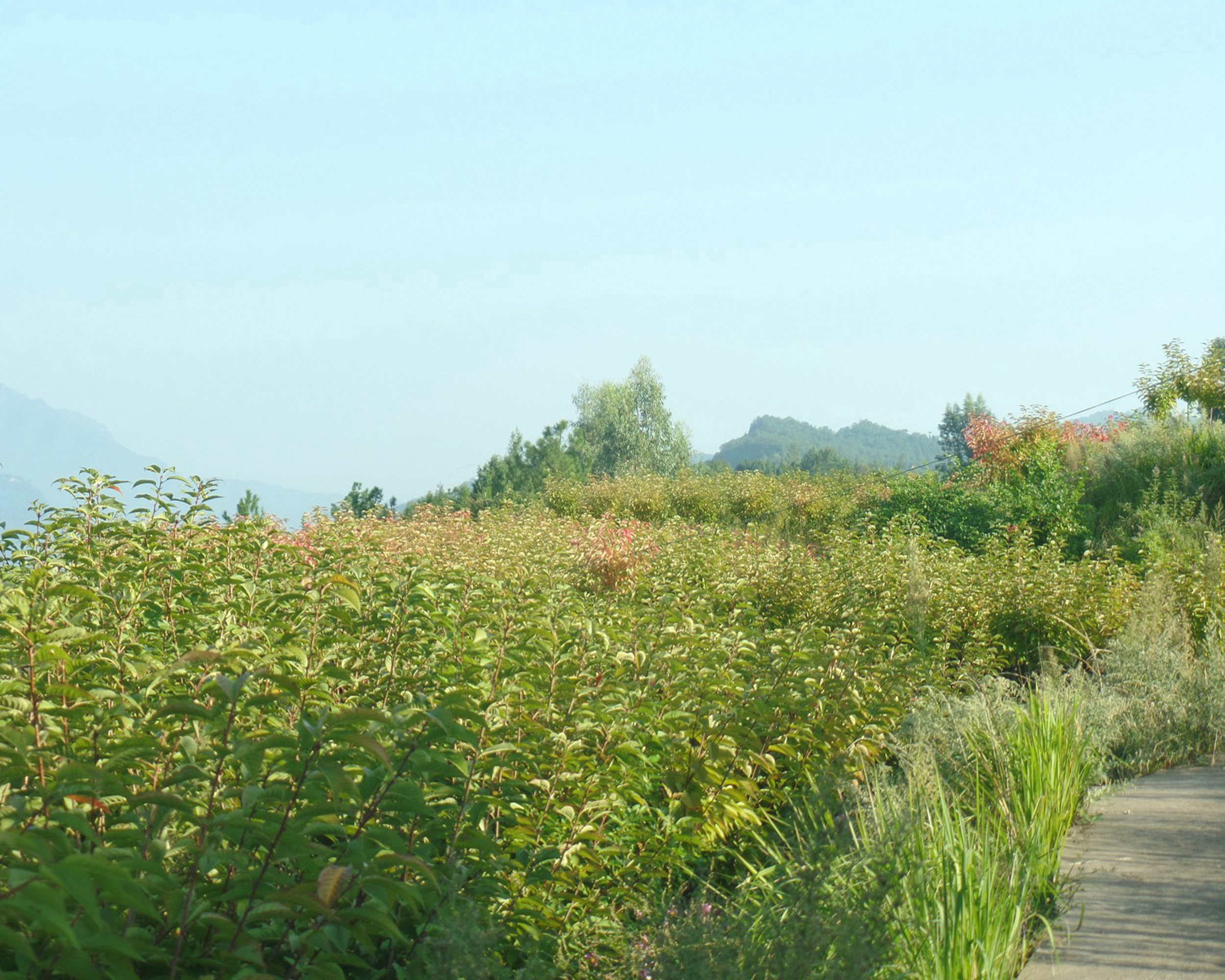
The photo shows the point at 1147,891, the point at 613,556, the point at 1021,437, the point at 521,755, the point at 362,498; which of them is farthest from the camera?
the point at 362,498

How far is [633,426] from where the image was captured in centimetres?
5053

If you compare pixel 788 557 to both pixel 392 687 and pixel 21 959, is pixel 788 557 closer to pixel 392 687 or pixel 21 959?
pixel 392 687

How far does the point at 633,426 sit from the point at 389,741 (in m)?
48.5

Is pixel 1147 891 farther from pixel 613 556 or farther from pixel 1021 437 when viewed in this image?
pixel 1021 437

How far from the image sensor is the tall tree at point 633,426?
48.2 meters

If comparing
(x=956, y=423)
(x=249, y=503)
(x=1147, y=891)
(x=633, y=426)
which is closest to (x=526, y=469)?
(x=249, y=503)

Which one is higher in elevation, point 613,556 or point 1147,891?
point 613,556

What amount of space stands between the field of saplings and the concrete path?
0.87 meters

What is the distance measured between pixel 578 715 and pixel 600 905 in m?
0.57

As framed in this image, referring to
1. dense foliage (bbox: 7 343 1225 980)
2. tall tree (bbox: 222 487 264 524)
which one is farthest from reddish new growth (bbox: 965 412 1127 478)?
tall tree (bbox: 222 487 264 524)

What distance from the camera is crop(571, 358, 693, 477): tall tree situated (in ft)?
158

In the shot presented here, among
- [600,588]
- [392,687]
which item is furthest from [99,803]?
[600,588]

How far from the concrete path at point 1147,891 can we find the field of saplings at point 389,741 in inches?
34.1

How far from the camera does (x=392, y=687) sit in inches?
130
